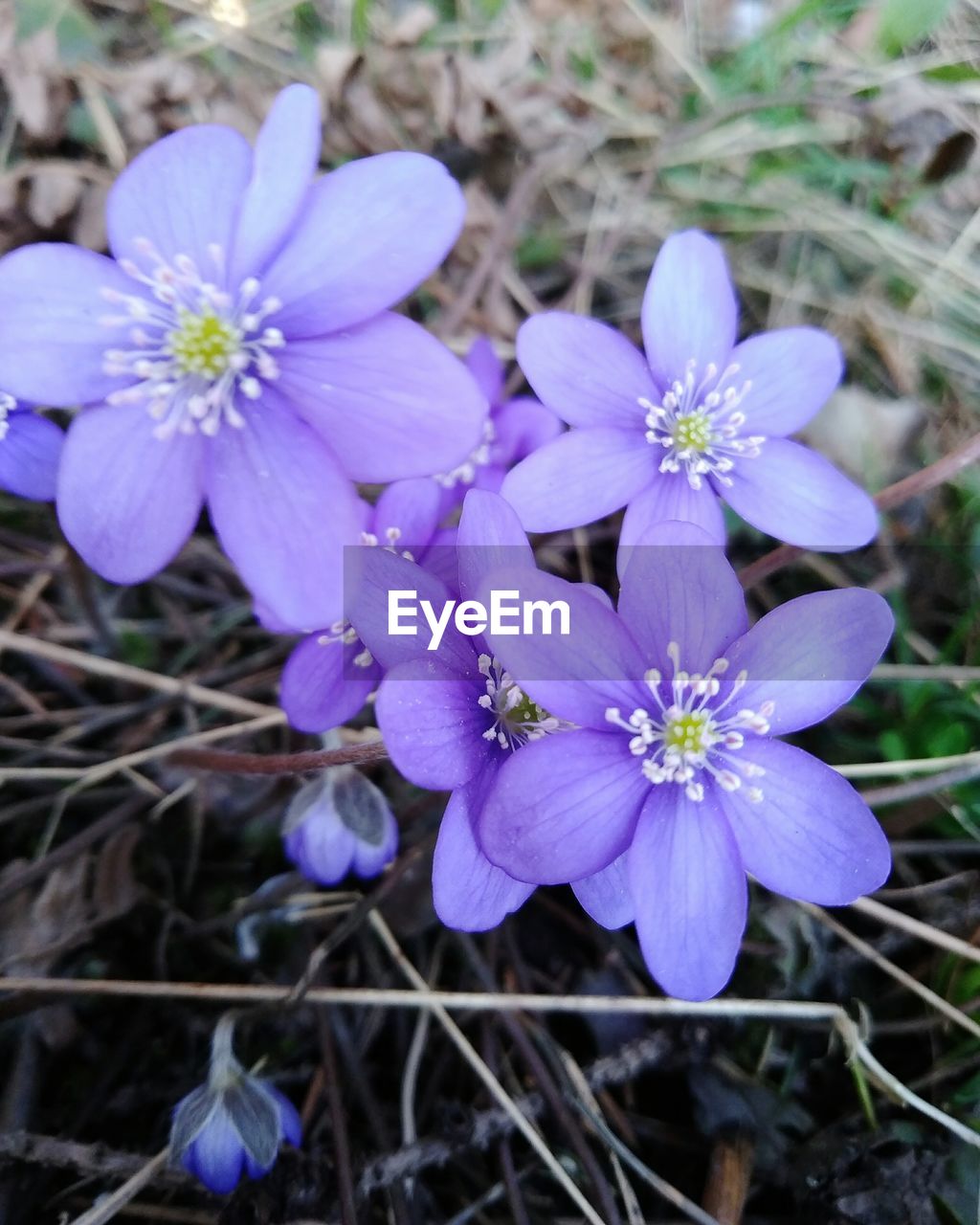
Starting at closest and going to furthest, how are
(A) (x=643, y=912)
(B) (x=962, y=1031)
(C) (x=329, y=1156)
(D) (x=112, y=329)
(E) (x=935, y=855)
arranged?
(A) (x=643, y=912) → (D) (x=112, y=329) → (C) (x=329, y=1156) → (B) (x=962, y=1031) → (E) (x=935, y=855)

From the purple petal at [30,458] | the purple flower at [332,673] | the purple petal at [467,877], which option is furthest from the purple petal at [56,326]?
the purple petal at [467,877]

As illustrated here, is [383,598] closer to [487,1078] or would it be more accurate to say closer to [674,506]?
[674,506]

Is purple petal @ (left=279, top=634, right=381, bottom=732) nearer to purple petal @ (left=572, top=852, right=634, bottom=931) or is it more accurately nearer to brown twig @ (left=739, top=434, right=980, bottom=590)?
purple petal @ (left=572, top=852, right=634, bottom=931)

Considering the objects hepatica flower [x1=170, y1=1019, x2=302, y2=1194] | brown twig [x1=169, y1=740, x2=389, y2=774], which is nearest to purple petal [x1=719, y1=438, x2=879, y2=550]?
brown twig [x1=169, y1=740, x2=389, y2=774]

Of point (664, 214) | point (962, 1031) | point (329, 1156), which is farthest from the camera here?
point (664, 214)

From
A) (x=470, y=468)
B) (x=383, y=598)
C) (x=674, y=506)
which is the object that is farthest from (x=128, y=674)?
(x=674, y=506)

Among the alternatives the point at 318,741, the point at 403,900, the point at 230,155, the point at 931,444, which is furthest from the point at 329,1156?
the point at 931,444

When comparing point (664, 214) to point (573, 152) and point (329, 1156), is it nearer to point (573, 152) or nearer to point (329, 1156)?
point (573, 152)
